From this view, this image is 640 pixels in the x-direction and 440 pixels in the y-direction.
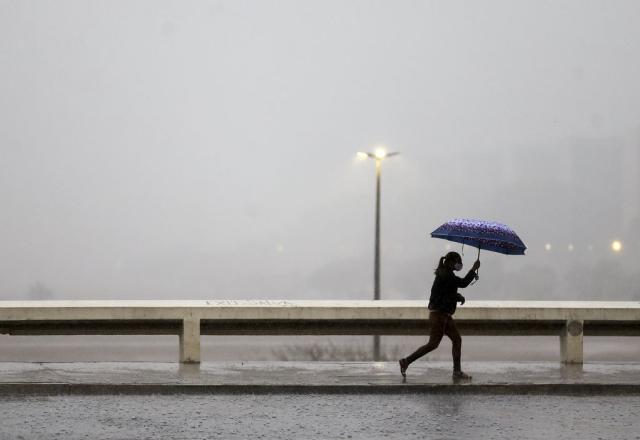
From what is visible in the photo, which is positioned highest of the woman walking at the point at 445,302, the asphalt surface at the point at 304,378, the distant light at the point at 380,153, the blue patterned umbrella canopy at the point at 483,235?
the distant light at the point at 380,153

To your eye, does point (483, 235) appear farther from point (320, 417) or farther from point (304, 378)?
point (320, 417)

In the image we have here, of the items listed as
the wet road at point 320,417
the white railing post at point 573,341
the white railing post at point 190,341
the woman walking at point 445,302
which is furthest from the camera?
the white railing post at point 573,341

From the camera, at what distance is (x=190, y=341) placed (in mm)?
15180

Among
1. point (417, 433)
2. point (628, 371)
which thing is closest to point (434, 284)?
point (628, 371)

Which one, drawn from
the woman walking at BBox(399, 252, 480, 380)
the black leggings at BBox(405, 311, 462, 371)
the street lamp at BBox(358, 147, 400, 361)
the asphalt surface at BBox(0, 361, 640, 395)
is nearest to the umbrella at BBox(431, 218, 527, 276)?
the woman walking at BBox(399, 252, 480, 380)

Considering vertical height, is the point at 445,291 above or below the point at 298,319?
above

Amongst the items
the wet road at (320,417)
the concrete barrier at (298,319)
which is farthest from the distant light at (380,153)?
the wet road at (320,417)

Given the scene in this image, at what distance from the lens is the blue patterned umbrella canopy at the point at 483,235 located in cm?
1302

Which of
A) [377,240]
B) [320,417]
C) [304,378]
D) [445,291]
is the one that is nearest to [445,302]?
[445,291]

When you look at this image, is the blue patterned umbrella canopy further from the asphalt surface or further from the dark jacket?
the asphalt surface

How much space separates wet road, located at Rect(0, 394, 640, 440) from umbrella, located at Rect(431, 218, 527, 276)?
6.12ft

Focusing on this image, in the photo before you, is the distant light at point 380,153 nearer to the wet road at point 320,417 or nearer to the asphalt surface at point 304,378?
the asphalt surface at point 304,378

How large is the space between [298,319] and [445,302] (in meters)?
2.56

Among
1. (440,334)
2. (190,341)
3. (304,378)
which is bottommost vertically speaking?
(304,378)
